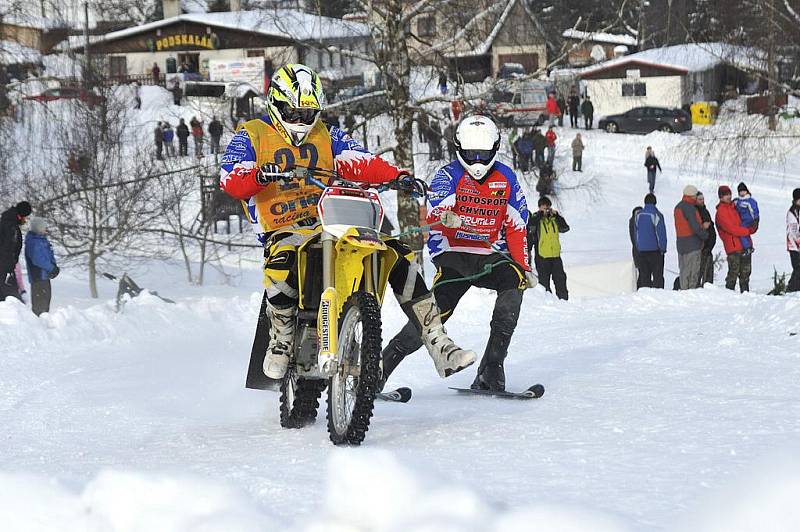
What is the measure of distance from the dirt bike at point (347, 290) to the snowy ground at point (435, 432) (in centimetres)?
28

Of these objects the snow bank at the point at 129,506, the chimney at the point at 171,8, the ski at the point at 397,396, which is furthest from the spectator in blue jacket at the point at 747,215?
the chimney at the point at 171,8

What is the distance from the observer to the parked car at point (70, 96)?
2289 cm

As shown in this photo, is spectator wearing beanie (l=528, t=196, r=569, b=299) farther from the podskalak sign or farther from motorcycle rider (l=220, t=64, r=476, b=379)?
the podskalak sign

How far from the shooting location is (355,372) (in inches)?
225

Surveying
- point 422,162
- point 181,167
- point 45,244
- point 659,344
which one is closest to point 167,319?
point 45,244

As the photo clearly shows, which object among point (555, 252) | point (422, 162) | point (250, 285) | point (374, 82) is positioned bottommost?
point (250, 285)

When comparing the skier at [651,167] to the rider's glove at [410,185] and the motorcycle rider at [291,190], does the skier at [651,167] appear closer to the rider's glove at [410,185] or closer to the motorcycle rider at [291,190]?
the motorcycle rider at [291,190]

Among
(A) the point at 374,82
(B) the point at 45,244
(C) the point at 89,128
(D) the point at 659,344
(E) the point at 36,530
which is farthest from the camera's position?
(C) the point at 89,128

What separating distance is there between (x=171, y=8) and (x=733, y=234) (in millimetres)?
55387

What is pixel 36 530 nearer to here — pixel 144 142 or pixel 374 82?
pixel 374 82

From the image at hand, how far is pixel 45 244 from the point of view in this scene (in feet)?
49.4

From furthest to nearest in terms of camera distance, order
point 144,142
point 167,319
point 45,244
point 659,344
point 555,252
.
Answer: point 144,142 < point 555,252 < point 45,244 < point 167,319 < point 659,344

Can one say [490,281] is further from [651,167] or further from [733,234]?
[651,167]

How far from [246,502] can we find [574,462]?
1.56m
